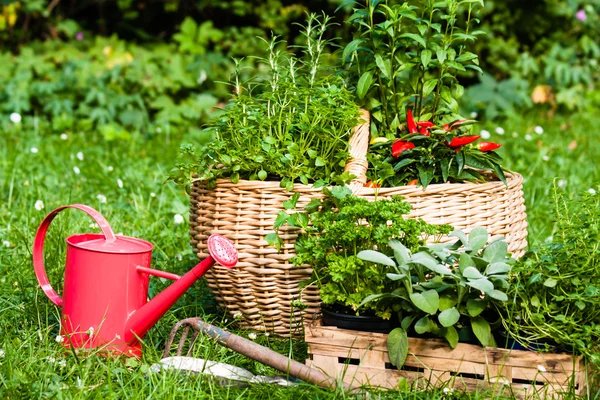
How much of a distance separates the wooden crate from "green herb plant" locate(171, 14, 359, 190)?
1.51ft

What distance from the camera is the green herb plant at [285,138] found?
2223 mm

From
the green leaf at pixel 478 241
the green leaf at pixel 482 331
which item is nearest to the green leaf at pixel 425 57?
the green leaf at pixel 478 241

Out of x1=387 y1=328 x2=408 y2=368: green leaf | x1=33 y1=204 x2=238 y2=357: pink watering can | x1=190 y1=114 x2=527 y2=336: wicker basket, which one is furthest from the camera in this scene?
x1=190 y1=114 x2=527 y2=336: wicker basket

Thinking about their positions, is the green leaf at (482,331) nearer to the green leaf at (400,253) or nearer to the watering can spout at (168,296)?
the green leaf at (400,253)

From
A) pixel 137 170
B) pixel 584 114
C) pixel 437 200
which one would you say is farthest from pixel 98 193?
pixel 584 114

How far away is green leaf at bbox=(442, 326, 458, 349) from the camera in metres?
1.93

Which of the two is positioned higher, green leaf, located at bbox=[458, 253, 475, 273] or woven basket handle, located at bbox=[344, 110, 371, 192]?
woven basket handle, located at bbox=[344, 110, 371, 192]

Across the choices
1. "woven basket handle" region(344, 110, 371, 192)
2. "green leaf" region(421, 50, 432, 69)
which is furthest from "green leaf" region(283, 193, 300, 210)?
"green leaf" region(421, 50, 432, 69)

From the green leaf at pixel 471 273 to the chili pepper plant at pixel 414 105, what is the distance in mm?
374

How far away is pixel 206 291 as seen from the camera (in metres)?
2.63

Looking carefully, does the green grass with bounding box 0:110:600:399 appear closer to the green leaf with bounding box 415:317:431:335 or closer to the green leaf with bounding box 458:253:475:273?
the green leaf with bounding box 415:317:431:335

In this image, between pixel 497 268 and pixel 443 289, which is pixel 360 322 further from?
pixel 497 268

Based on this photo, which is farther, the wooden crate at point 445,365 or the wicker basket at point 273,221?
the wicker basket at point 273,221

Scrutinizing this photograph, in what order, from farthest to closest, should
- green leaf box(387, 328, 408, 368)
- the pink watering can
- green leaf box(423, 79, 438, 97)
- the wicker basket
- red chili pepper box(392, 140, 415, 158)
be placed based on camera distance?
green leaf box(423, 79, 438, 97), red chili pepper box(392, 140, 415, 158), the wicker basket, the pink watering can, green leaf box(387, 328, 408, 368)
